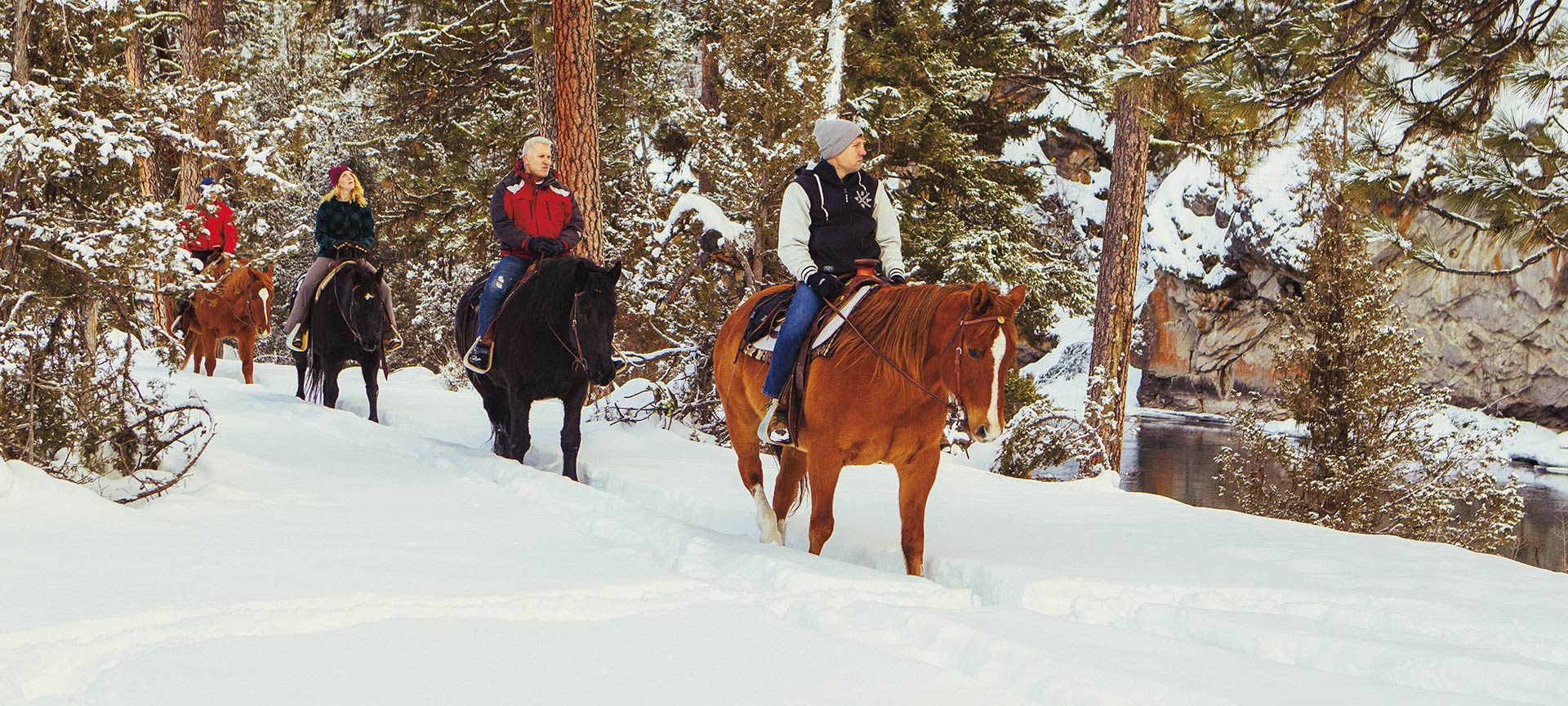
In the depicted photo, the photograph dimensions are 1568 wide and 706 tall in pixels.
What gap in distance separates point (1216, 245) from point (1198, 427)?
6.34 m

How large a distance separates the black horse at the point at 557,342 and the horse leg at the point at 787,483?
195 centimetres

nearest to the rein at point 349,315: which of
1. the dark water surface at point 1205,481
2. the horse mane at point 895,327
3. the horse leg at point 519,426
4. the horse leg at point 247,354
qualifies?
the horse leg at point 519,426

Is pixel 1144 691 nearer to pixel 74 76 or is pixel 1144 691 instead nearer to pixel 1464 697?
pixel 1464 697

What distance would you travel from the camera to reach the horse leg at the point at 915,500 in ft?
17.4

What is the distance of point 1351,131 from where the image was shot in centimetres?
757

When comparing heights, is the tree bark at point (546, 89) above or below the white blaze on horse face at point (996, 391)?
above

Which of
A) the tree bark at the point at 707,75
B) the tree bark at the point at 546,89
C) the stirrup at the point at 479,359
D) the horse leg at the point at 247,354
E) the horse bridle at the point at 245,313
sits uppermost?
the tree bark at the point at 707,75

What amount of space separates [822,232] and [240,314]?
10.4 m

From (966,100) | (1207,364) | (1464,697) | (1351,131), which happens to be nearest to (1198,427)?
(1207,364)

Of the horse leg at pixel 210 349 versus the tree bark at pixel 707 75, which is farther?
the tree bark at pixel 707 75

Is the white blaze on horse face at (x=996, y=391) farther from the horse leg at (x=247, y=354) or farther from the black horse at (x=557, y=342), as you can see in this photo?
→ the horse leg at (x=247, y=354)

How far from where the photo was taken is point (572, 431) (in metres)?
7.99

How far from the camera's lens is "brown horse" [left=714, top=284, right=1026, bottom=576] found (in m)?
4.69

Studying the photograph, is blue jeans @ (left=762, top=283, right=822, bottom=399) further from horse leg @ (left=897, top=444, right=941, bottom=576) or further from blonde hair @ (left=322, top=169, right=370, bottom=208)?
blonde hair @ (left=322, top=169, right=370, bottom=208)
